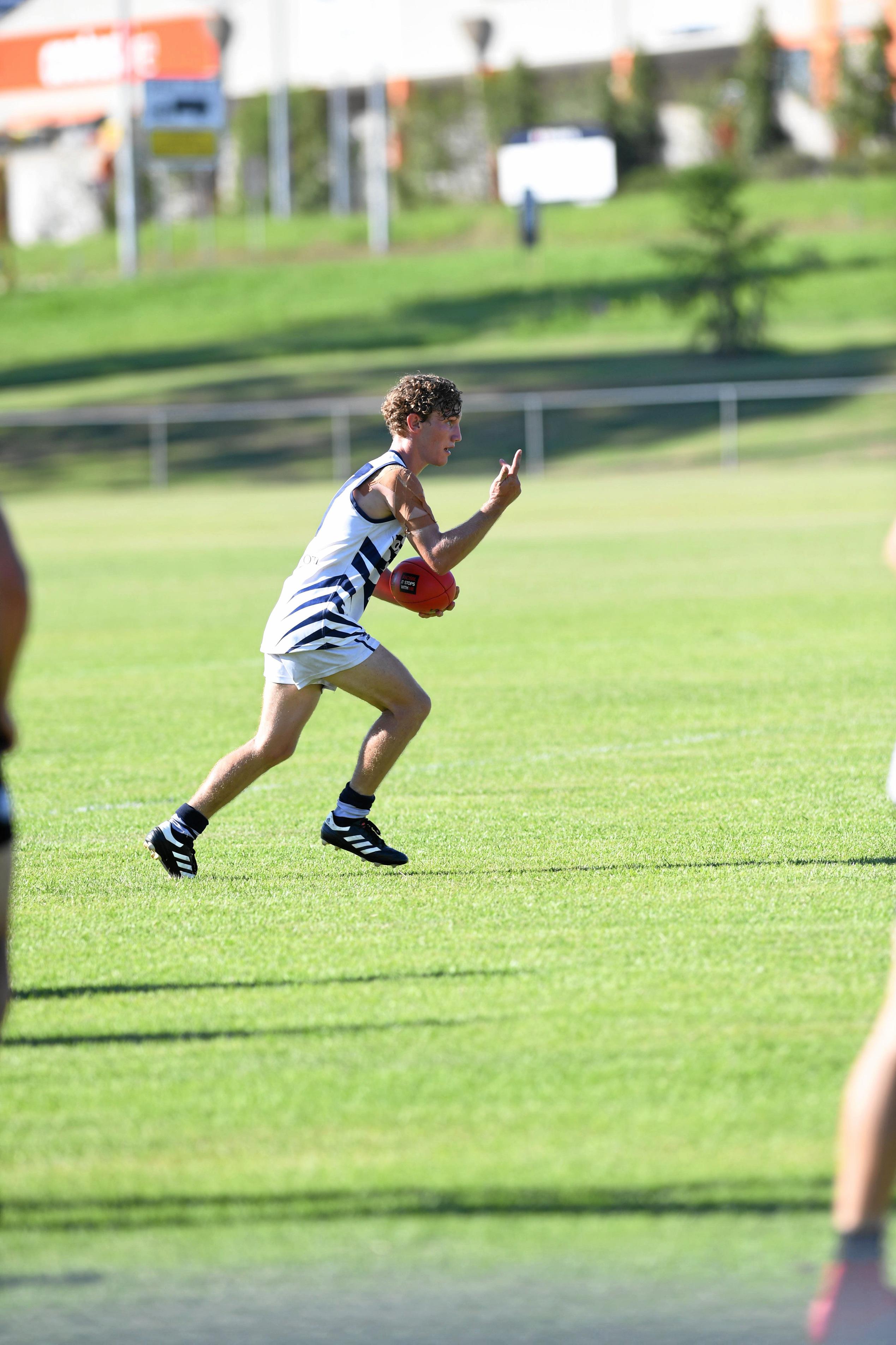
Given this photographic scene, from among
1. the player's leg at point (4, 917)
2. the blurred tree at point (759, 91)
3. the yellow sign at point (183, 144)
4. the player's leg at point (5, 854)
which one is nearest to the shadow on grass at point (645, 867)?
the player's leg at point (4, 917)

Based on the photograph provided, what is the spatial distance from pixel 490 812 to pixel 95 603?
38.6ft

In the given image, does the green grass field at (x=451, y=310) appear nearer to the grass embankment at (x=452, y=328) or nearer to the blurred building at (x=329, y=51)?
the grass embankment at (x=452, y=328)

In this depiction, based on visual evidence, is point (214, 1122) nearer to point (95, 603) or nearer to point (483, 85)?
point (95, 603)

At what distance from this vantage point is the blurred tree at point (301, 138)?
3258 inches

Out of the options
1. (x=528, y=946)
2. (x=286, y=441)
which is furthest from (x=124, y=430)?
(x=528, y=946)

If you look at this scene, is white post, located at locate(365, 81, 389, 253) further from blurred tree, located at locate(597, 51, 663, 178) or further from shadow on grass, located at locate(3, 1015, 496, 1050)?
shadow on grass, located at locate(3, 1015, 496, 1050)

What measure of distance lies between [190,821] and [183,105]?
58.2 meters

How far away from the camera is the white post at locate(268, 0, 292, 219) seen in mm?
78875

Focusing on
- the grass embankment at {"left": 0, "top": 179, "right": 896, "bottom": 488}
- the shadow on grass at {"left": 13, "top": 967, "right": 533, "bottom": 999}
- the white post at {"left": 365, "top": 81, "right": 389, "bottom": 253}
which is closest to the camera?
the shadow on grass at {"left": 13, "top": 967, "right": 533, "bottom": 999}

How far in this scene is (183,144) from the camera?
63125 millimetres

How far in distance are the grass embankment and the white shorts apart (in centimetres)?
3470

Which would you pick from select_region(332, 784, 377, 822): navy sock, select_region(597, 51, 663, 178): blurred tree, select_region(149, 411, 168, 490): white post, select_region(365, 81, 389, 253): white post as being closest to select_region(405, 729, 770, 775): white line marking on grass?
select_region(332, 784, 377, 822): navy sock

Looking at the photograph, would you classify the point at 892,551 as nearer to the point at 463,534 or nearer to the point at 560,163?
the point at 463,534

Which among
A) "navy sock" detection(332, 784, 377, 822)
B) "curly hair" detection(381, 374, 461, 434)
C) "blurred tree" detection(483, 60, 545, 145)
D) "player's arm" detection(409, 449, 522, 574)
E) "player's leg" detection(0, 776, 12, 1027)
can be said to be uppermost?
"blurred tree" detection(483, 60, 545, 145)
